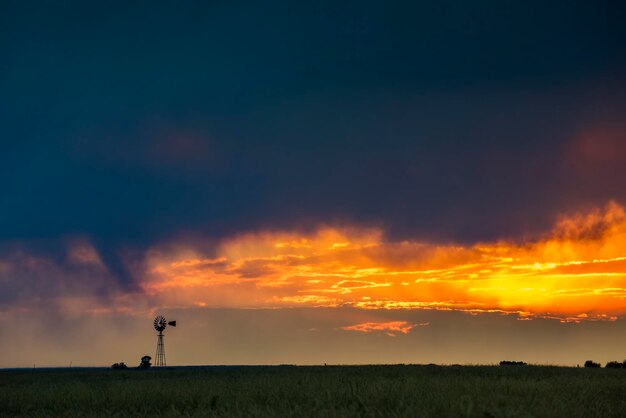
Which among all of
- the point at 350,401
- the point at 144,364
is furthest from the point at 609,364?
the point at 144,364

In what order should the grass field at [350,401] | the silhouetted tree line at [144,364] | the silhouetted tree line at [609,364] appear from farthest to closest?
the silhouetted tree line at [144,364] → the silhouetted tree line at [609,364] → the grass field at [350,401]

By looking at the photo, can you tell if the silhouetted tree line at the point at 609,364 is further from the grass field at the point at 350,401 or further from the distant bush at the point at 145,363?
the distant bush at the point at 145,363

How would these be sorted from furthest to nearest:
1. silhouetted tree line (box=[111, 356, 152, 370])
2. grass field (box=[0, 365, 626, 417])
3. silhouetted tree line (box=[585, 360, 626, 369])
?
silhouetted tree line (box=[111, 356, 152, 370]) → silhouetted tree line (box=[585, 360, 626, 369]) → grass field (box=[0, 365, 626, 417])

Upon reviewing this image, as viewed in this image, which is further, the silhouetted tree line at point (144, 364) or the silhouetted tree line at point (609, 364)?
the silhouetted tree line at point (144, 364)

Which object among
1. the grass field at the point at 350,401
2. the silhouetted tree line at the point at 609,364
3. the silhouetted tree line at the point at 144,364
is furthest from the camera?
the silhouetted tree line at the point at 144,364

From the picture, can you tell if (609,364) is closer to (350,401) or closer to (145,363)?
(350,401)

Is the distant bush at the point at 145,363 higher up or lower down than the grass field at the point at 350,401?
lower down

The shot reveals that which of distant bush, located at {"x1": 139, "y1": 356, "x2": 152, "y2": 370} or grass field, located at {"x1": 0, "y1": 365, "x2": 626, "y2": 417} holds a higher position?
grass field, located at {"x1": 0, "y1": 365, "x2": 626, "y2": 417}

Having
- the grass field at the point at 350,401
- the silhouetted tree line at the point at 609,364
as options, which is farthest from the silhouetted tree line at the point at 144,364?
the grass field at the point at 350,401

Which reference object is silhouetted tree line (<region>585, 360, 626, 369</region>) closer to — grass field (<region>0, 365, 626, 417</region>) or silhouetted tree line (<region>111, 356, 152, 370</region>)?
grass field (<region>0, 365, 626, 417</region>)

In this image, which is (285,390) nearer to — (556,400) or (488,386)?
(488,386)

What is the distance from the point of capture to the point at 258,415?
10.9m

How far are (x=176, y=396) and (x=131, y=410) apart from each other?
204 centimetres

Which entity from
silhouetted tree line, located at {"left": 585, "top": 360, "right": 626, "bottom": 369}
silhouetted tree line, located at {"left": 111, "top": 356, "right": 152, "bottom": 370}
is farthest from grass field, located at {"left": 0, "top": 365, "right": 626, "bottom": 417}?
silhouetted tree line, located at {"left": 111, "top": 356, "right": 152, "bottom": 370}
